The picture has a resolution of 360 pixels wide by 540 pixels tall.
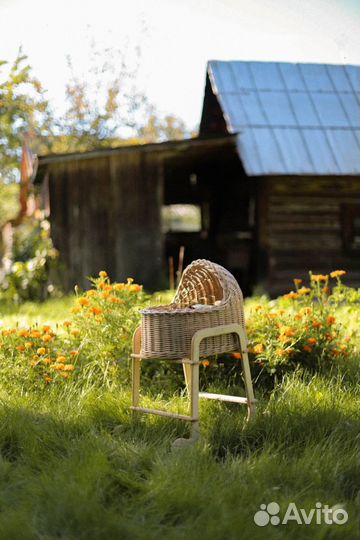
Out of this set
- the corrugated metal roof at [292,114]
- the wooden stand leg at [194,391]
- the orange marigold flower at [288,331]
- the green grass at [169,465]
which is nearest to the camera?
the green grass at [169,465]

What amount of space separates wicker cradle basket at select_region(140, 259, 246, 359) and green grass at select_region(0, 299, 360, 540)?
1.55 feet

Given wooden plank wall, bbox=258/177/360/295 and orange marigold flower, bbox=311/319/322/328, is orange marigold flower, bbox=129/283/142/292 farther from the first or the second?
wooden plank wall, bbox=258/177/360/295

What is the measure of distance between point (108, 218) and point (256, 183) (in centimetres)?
271

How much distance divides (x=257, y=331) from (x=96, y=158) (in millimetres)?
7039

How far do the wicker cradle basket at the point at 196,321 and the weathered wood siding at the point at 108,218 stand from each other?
720 cm

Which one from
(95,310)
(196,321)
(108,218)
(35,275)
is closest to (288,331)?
(196,321)

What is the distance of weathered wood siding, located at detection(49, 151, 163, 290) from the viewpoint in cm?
1212

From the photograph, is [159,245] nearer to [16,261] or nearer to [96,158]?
[96,158]

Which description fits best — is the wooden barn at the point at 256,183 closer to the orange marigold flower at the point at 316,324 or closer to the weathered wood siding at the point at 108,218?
the weathered wood siding at the point at 108,218

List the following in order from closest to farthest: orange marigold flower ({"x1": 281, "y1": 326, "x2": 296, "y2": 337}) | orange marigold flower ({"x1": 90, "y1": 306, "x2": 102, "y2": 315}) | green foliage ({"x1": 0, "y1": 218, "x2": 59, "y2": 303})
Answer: orange marigold flower ({"x1": 281, "y1": 326, "x2": 296, "y2": 337})
orange marigold flower ({"x1": 90, "y1": 306, "x2": 102, "y2": 315})
green foliage ({"x1": 0, "y1": 218, "x2": 59, "y2": 303})

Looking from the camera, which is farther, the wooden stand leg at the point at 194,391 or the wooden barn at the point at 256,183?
the wooden barn at the point at 256,183

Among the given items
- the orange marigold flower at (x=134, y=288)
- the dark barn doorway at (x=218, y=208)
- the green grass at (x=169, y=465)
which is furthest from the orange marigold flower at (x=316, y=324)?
the dark barn doorway at (x=218, y=208)

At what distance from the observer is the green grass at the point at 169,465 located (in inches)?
132

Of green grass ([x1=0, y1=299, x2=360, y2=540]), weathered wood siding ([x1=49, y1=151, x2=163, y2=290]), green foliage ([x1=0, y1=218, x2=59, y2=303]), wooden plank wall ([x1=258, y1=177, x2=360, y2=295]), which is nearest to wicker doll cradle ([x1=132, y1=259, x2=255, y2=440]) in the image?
green grass ([x1=0, y1=299, x2=360, y2=540])
